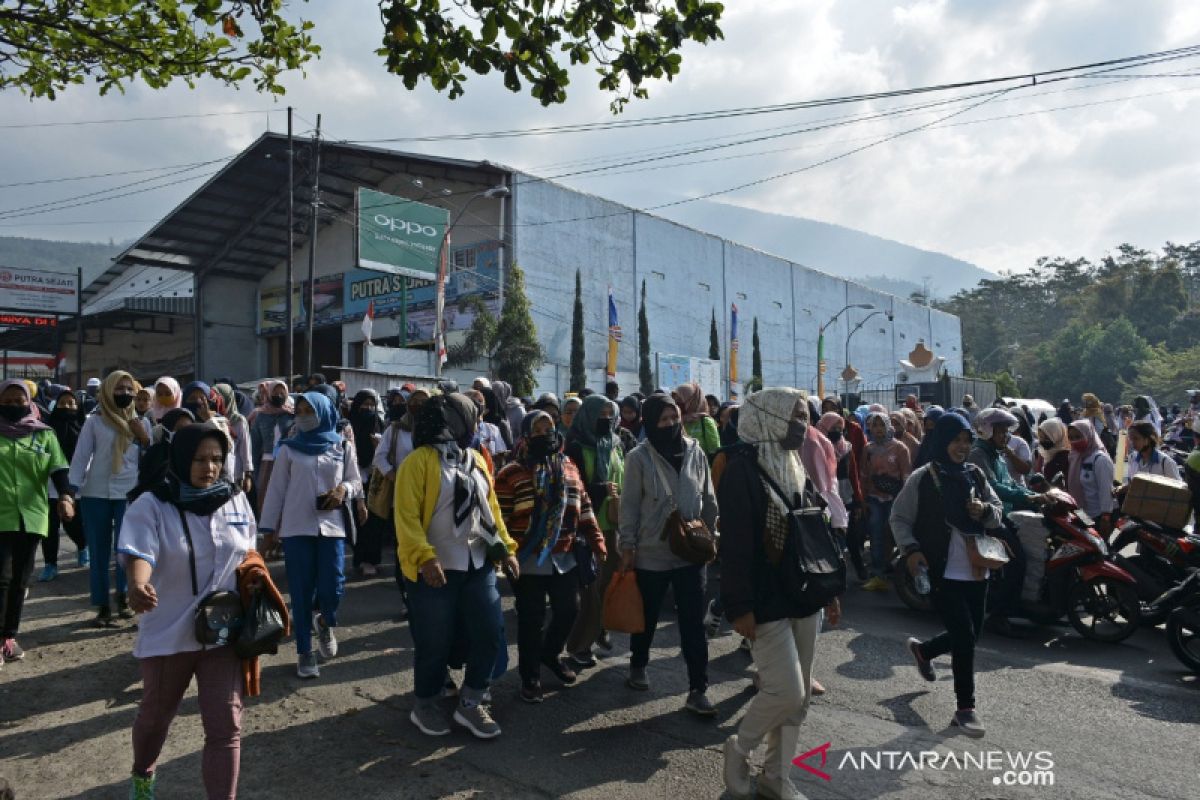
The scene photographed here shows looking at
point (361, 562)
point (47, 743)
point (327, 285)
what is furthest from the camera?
point (327, 285)

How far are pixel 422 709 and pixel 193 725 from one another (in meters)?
1.34

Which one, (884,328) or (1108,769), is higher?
(884,328)

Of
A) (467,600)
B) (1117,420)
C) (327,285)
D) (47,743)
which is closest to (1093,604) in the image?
(467,600)

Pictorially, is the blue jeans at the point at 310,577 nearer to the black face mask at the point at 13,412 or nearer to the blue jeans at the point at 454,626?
the blue jeans at the point at 454,626

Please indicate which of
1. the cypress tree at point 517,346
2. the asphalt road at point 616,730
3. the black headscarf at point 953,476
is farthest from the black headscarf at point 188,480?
the cypress tree at point 517,346

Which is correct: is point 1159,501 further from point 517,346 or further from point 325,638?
point 517,346

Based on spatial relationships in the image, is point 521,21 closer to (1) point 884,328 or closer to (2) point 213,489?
(2) point 213,489

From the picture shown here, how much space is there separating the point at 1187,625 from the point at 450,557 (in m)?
5.17

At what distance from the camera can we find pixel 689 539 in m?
4.69

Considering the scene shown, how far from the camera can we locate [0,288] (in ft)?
152

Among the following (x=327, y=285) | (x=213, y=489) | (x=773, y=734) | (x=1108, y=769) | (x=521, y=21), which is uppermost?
(x=327, y=285)

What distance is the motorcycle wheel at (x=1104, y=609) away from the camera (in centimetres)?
648

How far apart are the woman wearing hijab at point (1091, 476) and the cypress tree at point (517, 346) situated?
23550mm

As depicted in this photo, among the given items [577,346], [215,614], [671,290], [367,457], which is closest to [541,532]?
[215,614]
